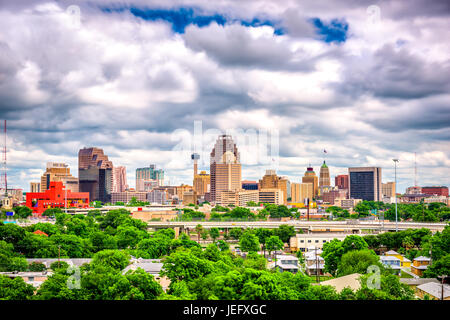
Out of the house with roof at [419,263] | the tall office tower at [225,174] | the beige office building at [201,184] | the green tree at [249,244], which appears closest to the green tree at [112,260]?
the green tree at [249,244]

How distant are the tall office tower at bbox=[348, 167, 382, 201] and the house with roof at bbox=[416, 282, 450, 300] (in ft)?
321

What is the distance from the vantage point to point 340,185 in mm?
141000

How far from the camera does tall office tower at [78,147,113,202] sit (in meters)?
90.5

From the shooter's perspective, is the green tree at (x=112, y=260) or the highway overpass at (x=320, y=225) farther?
the highway overpass at (x=320, y=225)

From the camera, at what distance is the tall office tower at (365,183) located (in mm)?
111875

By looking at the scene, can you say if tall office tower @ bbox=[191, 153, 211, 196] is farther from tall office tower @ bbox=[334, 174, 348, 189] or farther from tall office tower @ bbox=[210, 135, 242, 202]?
tall office tower @ bbox=[334, 174, 348, 189]

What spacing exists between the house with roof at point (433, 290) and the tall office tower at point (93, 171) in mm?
79797

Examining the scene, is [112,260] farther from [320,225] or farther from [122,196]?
[122,196]

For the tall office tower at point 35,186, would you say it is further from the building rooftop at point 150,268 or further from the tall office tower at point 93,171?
the building rooftop at point 150,268

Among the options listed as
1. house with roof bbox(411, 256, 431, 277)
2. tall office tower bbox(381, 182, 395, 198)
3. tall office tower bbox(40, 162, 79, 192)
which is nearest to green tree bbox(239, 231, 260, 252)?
house with roof bbox(411, 256, 431, 277)
